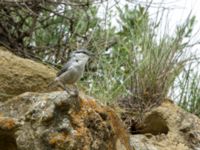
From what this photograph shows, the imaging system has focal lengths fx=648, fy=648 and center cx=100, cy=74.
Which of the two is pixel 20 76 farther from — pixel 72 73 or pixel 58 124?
pixel 58 124

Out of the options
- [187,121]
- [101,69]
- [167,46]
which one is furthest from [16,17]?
[187,121]

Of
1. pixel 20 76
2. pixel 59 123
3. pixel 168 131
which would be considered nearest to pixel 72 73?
pixel 59 123

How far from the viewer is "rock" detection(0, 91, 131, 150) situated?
10.4ft

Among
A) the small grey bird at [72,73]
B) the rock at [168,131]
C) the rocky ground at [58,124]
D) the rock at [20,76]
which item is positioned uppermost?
the small grey bird at [72,73]

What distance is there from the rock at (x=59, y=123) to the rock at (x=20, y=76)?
71 cm

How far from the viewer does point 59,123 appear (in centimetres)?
323

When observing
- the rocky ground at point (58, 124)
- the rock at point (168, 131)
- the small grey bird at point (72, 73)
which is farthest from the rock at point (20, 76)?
the rock at point (168, 131)

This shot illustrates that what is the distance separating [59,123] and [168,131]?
1.31m

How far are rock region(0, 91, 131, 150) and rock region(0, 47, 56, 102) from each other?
2.33 feet

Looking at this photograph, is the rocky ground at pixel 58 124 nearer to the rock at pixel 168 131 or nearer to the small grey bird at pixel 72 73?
the small grey bird at pixel 72 73

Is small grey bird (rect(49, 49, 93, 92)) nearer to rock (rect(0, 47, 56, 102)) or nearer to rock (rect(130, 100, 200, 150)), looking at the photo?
rock (rect(0, 47, 56, 102))

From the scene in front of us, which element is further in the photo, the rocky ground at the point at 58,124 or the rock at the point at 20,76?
the rock at the point at 20,76

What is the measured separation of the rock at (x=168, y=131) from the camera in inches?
163

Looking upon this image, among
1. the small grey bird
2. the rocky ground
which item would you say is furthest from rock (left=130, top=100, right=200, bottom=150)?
the small grey bird
